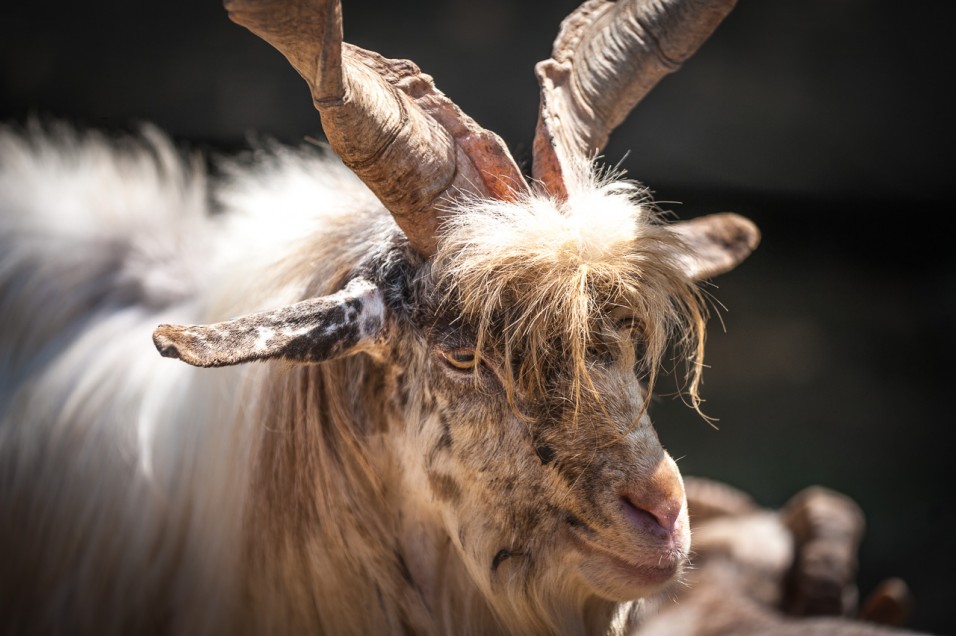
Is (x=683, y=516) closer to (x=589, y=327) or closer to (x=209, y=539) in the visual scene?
(x=589, y=327)

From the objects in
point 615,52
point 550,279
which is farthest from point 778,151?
point 550,279

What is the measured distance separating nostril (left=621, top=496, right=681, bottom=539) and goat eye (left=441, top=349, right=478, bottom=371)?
378 mm

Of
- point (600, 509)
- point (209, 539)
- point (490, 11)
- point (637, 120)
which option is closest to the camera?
point (600, 509)

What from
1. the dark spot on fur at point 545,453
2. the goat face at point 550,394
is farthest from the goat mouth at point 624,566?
the dark spot on fur at point 545,453

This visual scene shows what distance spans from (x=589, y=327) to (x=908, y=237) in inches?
157

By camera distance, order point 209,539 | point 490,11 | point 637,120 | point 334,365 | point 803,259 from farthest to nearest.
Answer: point 803,259, point 637,120, point 490,11, point 209,539, point 334,365

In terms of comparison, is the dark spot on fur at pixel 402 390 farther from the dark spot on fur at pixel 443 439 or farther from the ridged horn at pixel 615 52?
the ridged horn at pixel 615 52

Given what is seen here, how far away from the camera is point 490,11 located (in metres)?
3.89

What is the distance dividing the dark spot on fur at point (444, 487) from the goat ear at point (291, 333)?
0.30 metres

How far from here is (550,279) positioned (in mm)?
1560

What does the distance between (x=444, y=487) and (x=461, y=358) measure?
265 mm

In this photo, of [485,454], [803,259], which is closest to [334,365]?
[485,454]

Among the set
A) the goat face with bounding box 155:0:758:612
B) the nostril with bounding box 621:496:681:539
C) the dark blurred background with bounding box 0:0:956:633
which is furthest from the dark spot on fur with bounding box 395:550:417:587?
the dark blurred background with bounding box 0:0:956:633

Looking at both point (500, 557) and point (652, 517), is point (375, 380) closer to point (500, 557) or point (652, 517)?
point (500, 557)
